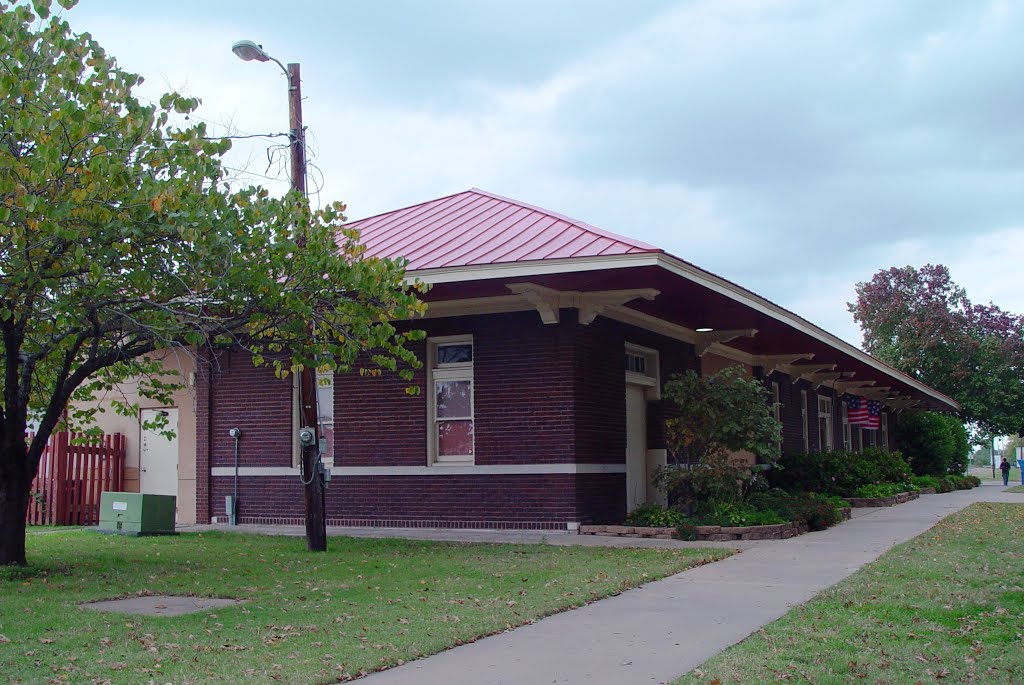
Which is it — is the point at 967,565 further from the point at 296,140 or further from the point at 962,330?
the point at 962,330

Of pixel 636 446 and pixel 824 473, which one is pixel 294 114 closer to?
pixel 636 446

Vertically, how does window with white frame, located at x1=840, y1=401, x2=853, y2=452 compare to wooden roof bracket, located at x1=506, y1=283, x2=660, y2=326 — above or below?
below

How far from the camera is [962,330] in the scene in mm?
52344

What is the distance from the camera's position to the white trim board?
16016mm

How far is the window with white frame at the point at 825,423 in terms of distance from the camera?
32188 mm

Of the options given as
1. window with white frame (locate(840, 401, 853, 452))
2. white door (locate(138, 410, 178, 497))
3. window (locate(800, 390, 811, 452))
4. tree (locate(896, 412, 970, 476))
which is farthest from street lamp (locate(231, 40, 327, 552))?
tree (locate(896, 412, 970, 476))

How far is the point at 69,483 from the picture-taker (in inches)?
777

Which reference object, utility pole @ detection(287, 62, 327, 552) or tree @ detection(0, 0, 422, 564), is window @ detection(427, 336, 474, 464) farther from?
tree @ detection(0, 0, 422, 564)

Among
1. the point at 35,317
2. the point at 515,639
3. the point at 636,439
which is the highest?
the point at 35,317

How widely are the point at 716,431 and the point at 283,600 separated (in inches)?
339

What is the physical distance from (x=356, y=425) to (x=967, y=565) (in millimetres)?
9847

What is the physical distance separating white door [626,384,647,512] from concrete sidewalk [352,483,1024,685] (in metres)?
5.08

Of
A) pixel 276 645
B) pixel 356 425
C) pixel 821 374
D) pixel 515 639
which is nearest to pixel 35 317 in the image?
pixel 276 645

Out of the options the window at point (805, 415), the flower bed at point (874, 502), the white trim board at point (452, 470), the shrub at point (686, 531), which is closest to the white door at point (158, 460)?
the white trim board at point (452, 470)
